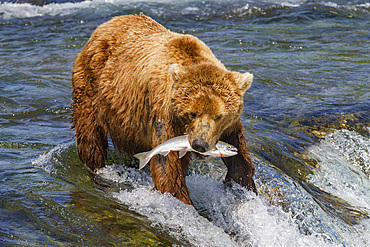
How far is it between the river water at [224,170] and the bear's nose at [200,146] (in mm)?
873

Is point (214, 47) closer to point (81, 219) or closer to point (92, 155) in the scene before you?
point (92, 155)

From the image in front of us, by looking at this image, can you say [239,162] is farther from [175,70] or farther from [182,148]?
[175,70]

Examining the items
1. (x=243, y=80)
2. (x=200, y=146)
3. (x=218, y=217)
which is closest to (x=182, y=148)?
(x=200, y=146)

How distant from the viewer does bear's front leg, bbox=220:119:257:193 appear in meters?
4.82

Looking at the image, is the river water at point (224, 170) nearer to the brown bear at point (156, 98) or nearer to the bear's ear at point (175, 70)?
the brown bear at point (156, 98)

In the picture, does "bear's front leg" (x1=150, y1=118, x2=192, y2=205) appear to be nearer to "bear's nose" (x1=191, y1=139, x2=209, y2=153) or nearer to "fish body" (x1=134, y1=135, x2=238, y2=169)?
"fish body" (x1=134, y1=135, x2=238, y2=169)

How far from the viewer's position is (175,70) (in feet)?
13.7

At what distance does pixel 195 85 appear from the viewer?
165 inches

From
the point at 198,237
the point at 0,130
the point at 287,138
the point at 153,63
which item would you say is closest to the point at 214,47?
the point at 287,138

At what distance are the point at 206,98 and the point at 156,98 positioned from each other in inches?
26.5

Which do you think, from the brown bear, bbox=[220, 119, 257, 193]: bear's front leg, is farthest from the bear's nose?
bbox=[220, 119, 257, 193]: bear's front leg

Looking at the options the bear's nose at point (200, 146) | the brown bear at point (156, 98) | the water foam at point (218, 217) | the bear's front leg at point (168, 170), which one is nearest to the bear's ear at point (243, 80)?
the brown bear at point (156, 98)

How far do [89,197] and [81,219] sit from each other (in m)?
0.59

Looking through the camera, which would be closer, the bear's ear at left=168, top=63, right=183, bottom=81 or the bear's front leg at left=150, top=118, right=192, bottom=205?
the bear's ear at left=168, top=63, right=183, bottom=81
